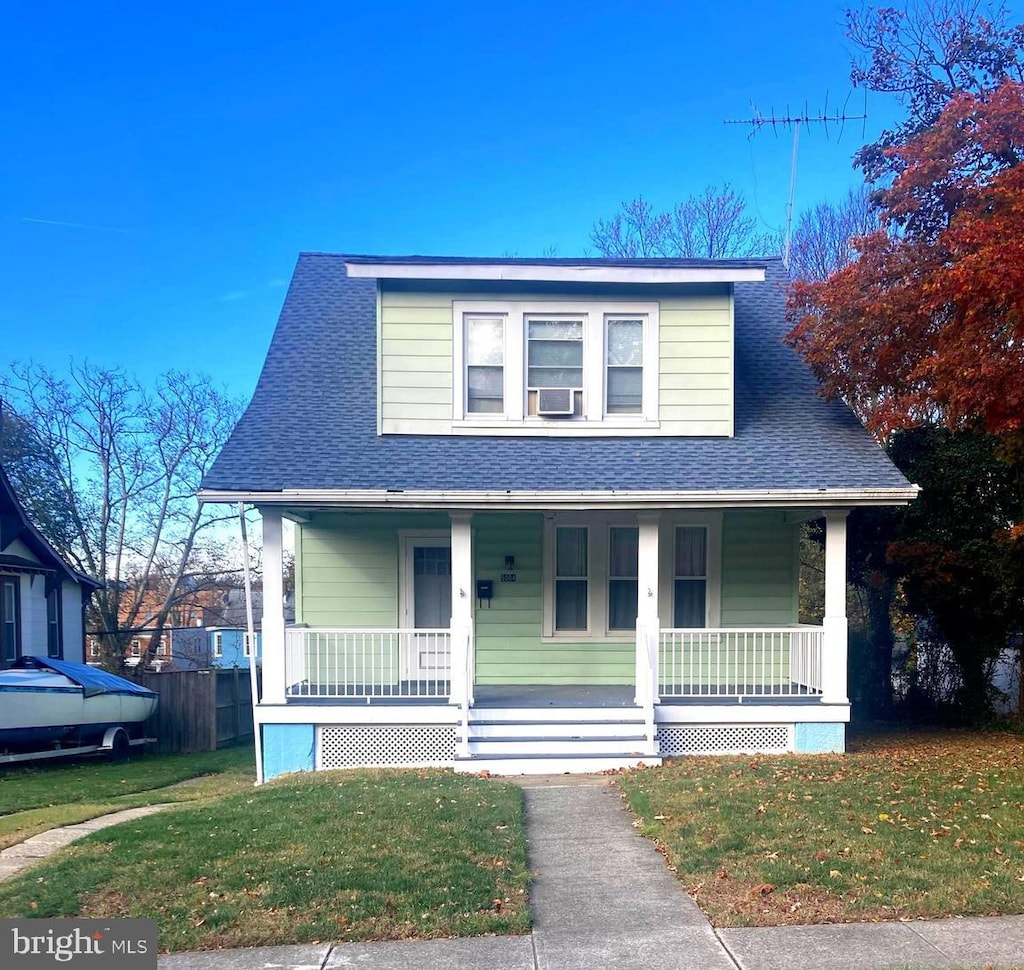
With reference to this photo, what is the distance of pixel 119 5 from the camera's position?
47.9 ft

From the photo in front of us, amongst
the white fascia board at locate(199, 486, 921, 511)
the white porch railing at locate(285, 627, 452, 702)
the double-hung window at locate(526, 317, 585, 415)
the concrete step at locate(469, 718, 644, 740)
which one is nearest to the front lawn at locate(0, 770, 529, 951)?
the concrete step at locate(469, 718, 644, 740)

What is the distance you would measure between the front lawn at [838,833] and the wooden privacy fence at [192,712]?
895 centimetres

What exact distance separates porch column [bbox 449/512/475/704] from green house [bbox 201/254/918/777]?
1.1 inches

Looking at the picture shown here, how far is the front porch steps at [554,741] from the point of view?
9594mm

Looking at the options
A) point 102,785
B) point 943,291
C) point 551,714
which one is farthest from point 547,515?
point 102,785

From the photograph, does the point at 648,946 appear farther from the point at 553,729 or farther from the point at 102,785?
the point at 102,785

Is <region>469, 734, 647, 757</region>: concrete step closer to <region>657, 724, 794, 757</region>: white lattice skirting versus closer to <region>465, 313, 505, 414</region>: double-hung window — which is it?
<region>657, 724, 794, 757</region>: white lattice skirting

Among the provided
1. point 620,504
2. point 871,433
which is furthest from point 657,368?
point 871,433

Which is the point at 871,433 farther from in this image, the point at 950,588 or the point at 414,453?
the point at 414,453

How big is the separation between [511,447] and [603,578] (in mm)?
2237

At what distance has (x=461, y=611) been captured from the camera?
392 inches

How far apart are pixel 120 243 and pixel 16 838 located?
20626 millimetres

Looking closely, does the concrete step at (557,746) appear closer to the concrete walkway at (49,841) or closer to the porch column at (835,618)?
the porch column at (835,618)

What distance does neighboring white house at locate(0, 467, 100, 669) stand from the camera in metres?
16.9
